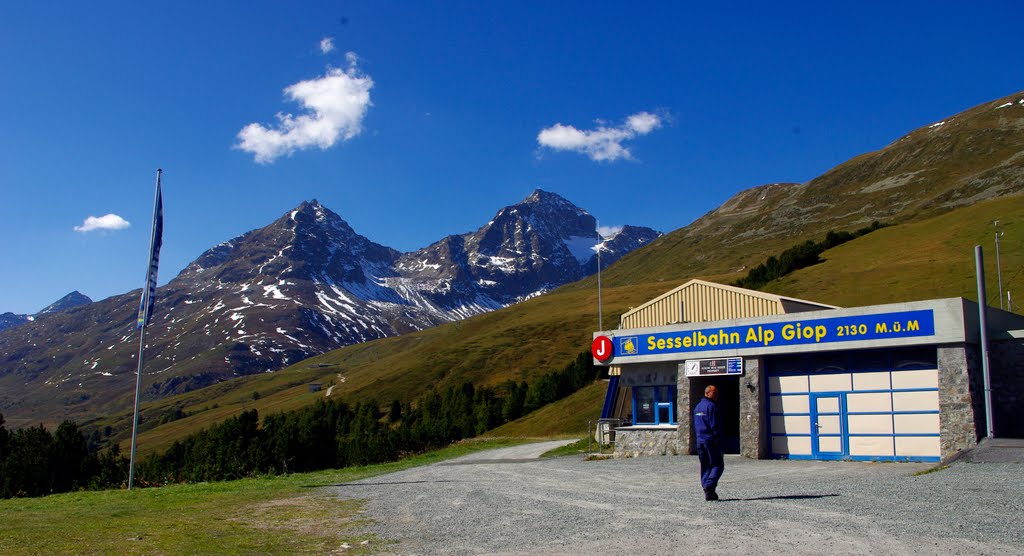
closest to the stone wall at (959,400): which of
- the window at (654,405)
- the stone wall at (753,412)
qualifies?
the stone wall at (753,412)

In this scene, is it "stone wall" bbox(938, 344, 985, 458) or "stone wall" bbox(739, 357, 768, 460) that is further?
"stone wall" bbox(739, 357, 768, 460)

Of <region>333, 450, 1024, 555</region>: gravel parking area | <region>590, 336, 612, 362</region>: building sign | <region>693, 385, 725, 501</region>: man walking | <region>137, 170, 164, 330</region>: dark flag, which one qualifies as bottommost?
<region>333, 450, 1024, 555</region>: gravel parking area

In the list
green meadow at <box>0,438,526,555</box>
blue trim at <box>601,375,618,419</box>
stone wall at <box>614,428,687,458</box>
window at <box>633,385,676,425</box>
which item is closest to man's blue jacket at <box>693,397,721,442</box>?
green meadow at <box>0,438,526,555</box>

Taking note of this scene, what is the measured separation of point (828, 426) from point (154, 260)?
88.2 ft

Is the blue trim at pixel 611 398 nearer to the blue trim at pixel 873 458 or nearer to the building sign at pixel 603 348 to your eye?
the building sign at pixel 603 348

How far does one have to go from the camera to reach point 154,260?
97.3ft

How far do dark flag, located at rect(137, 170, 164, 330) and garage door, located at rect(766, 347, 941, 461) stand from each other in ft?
80.9

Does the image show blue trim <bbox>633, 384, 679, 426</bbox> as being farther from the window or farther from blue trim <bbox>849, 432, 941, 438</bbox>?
blue trim <bbox>849, 432, 941, 438</bbox>

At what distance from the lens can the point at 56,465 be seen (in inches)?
2424

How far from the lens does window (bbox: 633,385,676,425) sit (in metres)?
31.7

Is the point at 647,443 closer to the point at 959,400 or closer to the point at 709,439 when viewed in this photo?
the point at 959,400

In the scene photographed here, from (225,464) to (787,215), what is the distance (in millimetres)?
167615

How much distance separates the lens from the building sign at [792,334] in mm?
24938

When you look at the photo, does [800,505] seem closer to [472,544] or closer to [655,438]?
[472,544]
